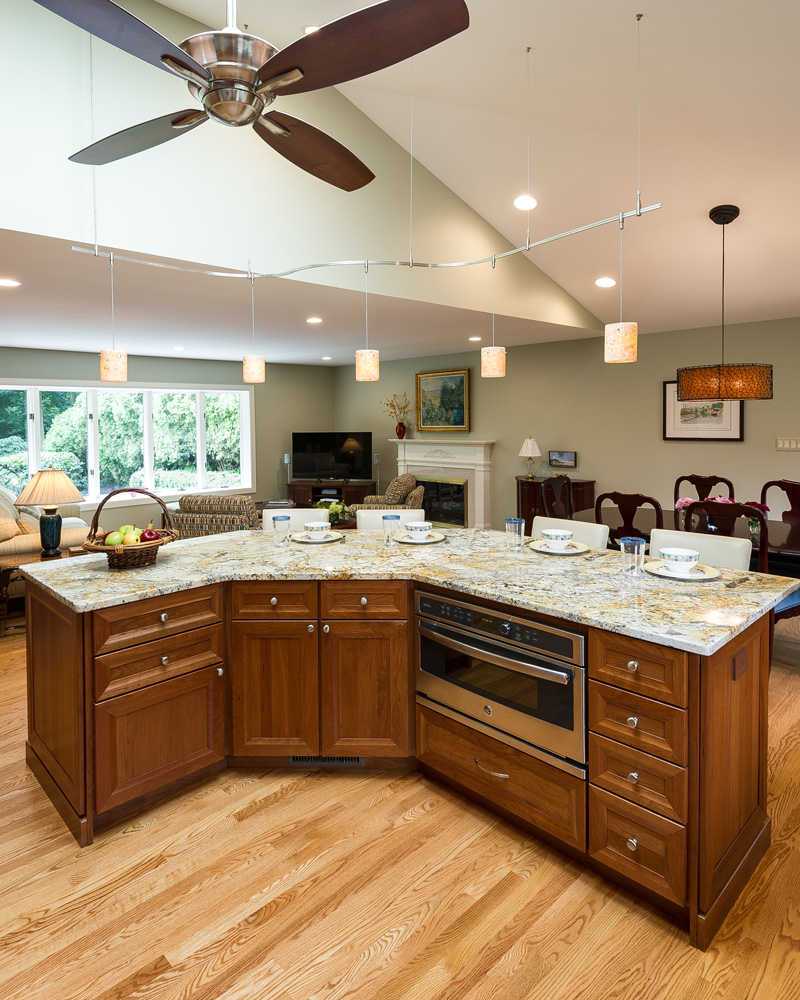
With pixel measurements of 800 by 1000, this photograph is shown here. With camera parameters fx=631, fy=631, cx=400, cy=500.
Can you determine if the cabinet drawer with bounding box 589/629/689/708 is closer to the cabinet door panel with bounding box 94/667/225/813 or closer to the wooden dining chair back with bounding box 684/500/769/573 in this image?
the cabinet door panel with bounding box 94/667/225/813

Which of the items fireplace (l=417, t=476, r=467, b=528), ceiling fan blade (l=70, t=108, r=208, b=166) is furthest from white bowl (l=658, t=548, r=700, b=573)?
fireplace (l=417, t=476, r=467, b=528)

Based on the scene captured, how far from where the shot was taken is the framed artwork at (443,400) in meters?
8.31

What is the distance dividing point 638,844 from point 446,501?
22.8ft

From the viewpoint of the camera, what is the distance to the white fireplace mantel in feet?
26.6

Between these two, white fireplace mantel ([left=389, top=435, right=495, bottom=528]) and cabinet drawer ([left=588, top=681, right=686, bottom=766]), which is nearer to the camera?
cabinet drawer ([left=588, top=681, right=686, bottom=766])

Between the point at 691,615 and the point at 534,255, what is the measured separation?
4.12 meters

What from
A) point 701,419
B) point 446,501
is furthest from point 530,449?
point 446,501

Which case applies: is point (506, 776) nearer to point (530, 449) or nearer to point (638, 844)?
point (638, 844)

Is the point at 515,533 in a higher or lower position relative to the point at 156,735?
higher

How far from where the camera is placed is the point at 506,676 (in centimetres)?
224

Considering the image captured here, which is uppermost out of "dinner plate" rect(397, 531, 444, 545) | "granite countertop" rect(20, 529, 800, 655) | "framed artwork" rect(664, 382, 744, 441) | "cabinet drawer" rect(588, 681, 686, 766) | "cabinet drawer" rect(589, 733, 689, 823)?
"framed artwork" rect(664, 382, 744, 441)

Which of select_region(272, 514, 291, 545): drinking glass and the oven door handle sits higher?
select_region(272, 514, 291, 545): drinking glass

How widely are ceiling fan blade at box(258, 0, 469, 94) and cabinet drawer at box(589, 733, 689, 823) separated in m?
1.98

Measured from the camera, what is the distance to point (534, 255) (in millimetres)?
5277
